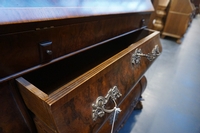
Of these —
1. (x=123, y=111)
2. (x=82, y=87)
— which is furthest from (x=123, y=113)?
(x=82, y=87)

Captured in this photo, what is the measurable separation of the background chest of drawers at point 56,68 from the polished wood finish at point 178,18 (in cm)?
238

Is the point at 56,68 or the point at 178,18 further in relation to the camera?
the point at 178,18

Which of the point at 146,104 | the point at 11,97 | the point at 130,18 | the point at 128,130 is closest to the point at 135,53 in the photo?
the point at 130,18

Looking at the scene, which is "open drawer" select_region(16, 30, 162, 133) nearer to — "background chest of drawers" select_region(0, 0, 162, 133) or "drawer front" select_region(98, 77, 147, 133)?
"background chest of drawers" select_region(0, 0, 162, 133)

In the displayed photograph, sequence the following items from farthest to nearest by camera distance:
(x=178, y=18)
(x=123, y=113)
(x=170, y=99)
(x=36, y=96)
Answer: (x=178, y=18) < (x=170, y=99) < (x=123, y=113) < (x=36, y=96)

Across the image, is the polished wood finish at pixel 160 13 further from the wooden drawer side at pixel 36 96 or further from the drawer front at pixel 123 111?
the wooden drawer side at pixel 36 96

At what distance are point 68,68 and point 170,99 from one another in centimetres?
101

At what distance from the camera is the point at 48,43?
332 mm

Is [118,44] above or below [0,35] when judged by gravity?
below

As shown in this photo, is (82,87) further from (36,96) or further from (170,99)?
(170,99)

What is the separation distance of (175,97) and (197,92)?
0.93 ft

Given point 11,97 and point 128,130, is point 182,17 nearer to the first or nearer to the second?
point 128,130

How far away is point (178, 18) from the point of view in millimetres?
2500

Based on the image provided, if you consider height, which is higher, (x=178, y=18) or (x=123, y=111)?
(x=178, y=18)
